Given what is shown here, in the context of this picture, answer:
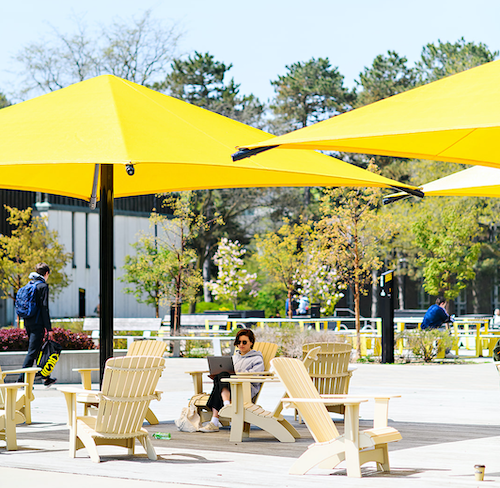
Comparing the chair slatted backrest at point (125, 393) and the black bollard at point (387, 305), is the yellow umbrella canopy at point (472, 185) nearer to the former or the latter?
the chair slatted backrest at point (125, 393)

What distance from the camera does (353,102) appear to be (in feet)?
163

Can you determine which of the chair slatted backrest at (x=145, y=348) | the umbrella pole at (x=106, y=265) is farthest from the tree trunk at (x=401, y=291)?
the umbrella pole at (x=106, y=265)

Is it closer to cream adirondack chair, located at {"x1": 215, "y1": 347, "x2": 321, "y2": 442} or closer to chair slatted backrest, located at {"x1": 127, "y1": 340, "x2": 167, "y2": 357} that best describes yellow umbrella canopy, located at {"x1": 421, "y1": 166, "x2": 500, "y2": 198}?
cream adirondack chair, located at {"x1": 215, "y1": 347, "x2": 321, "y2": 442}

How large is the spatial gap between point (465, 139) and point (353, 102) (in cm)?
4358

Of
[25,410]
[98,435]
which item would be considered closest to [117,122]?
[98,435]

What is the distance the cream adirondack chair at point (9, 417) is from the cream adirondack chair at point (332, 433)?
99.5 inches

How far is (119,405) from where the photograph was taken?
646cm

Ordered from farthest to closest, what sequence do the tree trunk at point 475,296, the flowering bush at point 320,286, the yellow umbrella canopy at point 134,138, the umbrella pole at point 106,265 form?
1. the tree trunk at point 475,296
2. the flowering bush at point 320,286
3. the umbrella pole at point 106,265
4. the yellow umbrella canopy at point 134,138

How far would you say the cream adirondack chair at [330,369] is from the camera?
28.0 ft

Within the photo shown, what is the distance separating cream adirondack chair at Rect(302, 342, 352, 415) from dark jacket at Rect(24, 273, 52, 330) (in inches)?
149

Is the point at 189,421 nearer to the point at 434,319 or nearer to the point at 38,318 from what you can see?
the point at 38,318

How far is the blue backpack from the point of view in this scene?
Result: 10.6 meters

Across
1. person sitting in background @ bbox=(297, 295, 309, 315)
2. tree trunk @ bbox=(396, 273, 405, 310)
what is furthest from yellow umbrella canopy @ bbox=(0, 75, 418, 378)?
tree trunk @ bbox=(396, 273, 405, 310)

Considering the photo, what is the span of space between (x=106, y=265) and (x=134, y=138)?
6.12ft
